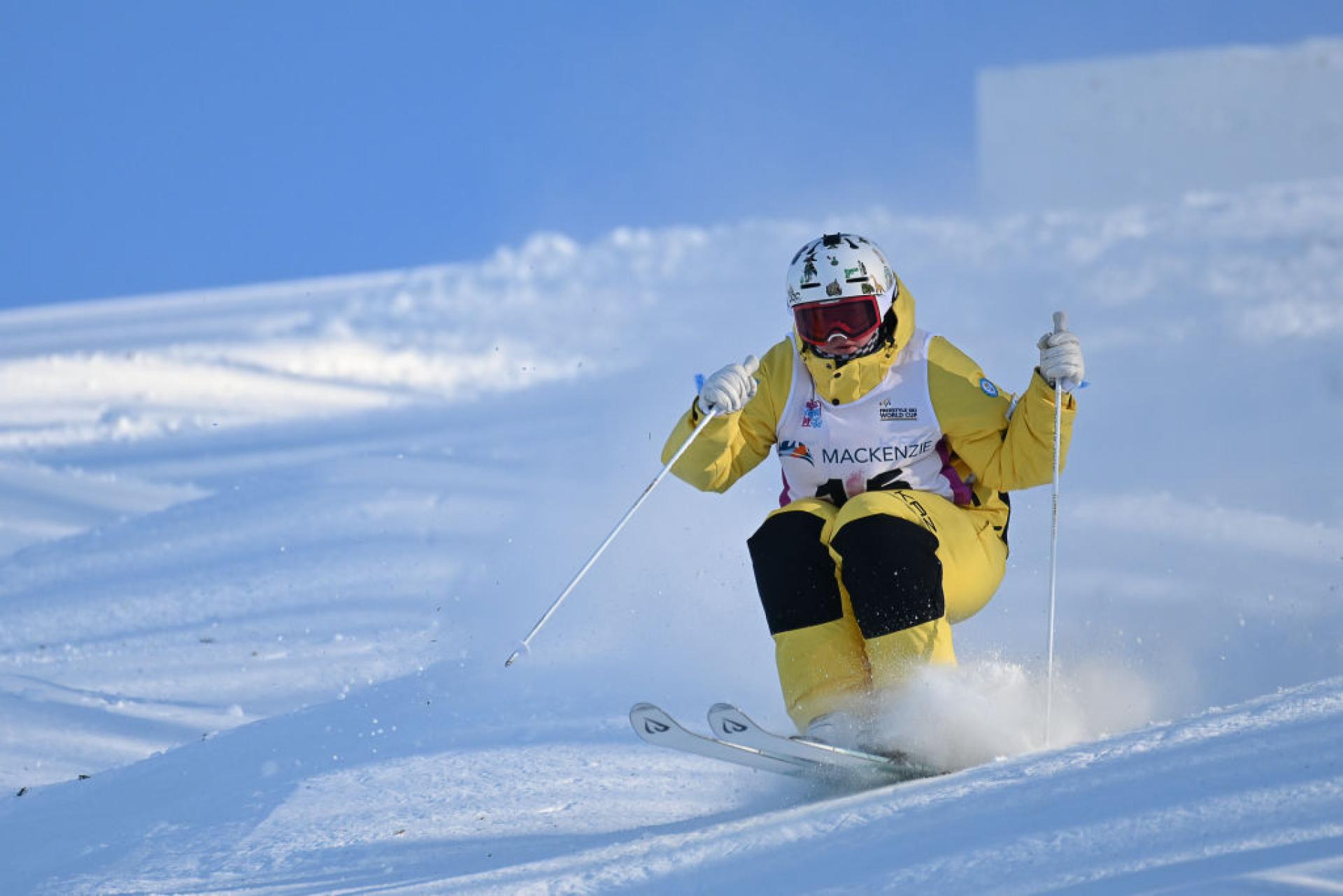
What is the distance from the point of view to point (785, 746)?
294 centimetres

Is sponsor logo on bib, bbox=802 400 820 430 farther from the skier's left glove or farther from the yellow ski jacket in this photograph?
the skier's left glove

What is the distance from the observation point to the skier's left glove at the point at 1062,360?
10.8ft

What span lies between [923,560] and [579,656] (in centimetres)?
178

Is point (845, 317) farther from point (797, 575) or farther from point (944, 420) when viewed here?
point (797, 575)

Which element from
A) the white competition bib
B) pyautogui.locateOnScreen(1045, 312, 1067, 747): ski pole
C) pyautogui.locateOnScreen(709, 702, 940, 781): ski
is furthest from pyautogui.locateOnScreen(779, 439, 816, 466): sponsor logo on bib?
pyautogui.locateOnScreen(709, 702, 940, 781): ski

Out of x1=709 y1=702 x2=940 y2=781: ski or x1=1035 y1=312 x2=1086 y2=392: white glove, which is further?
x1=1035 y1=312 x2=1086 y2=392: white glove

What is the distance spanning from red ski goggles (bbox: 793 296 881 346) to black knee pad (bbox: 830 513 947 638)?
0.50 m

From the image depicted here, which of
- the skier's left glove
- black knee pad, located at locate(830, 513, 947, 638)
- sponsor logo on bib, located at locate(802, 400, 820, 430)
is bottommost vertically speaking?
black knee pad, located at locate(830, 513, 947, 638)

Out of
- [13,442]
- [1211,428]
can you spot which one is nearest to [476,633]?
[1211,428]

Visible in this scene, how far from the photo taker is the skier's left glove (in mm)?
3303

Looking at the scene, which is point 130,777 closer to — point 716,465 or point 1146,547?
point 716,465

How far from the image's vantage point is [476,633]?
5.57 metres

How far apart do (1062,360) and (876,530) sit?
60 cm

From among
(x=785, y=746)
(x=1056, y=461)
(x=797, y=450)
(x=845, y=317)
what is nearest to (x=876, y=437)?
(x=797, y=450)
